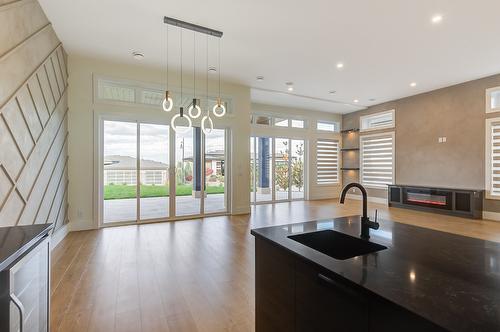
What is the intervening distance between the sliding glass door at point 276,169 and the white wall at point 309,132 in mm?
218

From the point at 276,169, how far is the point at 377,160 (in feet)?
11.4

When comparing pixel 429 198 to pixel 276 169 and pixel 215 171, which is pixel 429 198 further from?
pixel 215 171

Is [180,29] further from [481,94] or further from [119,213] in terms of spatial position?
[481,94]

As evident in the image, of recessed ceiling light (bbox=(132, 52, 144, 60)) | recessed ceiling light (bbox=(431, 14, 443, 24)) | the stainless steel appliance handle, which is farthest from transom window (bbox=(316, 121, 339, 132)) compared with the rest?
the stainless steel appliance handle

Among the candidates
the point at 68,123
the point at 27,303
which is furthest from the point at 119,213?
the point at 27,303

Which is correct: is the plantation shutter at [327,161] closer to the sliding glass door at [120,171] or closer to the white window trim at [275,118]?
the white window trim at [275,118]

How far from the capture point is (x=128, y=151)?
548 centimetres

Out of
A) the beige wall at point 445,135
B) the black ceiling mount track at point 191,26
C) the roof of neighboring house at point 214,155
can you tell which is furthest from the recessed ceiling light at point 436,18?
the roof of neighboring house at point 214,155

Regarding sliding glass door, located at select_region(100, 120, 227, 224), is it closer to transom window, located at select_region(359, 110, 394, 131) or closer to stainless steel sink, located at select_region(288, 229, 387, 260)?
stainless steel sink, located at select_region(288, 229, 387, 260)

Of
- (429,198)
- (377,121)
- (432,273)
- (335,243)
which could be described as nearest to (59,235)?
(335,243)

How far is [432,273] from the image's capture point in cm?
102

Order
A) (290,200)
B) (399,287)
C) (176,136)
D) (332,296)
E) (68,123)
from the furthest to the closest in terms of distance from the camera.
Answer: (290,200) < (176,136) < (68,123) < (332,296) < (399,287)

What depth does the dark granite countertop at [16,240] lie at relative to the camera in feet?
3.81

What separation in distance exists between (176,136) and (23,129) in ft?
10.5
